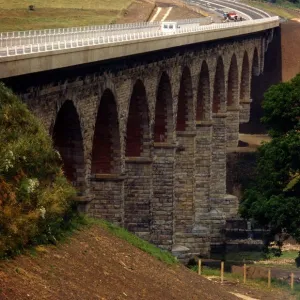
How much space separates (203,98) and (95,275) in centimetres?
4063

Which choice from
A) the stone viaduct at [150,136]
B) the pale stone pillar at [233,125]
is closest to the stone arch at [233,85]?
the pale stone pillar at [233,125]

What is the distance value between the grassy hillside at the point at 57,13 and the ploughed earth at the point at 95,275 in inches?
1985

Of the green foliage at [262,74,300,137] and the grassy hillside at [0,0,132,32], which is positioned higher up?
the grassy hillside at [0,0,132,32]

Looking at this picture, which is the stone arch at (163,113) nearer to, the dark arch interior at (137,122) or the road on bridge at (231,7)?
the dark arch interior at (137,122)

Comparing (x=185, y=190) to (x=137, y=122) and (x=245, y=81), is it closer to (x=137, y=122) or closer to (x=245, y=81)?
(x=137, y=122)

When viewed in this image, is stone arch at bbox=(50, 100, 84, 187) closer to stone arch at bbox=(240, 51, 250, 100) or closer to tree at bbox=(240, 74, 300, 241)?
tree at bbox=(240, 74, 300, 241)

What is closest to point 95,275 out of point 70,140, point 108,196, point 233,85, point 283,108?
point 70,140

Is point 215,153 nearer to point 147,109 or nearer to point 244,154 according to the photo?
point 244,154

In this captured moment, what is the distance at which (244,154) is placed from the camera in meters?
73.2

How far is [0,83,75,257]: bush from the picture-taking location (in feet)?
76.4

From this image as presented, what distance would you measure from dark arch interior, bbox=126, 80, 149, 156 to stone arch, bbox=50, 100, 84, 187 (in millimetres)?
9211

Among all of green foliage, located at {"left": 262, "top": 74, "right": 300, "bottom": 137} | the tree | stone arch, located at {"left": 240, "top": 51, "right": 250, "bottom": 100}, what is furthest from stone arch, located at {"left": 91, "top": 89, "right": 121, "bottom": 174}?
stone arch, located at {"left": 240, "top": 51, "right": 250, "bottom": 100}

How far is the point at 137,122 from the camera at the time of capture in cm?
4759

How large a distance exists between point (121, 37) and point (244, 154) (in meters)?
31.6
